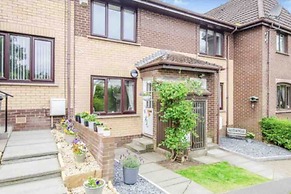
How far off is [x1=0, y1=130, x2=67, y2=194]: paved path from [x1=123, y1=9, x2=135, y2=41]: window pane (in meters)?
5.91

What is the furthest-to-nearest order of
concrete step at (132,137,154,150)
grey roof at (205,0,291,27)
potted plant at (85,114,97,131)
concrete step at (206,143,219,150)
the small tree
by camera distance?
grey roof at (205,0,291,27)
concrete step at (206,143,219,150)
concrete step at (132,137,154,150)
the small tree
potted plant at (85,114,97,131)

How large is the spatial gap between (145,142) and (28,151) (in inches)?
185

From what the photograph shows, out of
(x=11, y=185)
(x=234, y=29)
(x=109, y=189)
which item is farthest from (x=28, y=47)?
(x=234, y=29)

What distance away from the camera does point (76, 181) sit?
455 centimetres

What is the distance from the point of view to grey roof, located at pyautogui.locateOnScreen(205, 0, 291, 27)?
12.8 metres

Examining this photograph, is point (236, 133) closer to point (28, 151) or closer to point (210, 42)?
point (210, 42)

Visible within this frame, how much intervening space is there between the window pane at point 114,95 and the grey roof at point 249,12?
30.1 ft

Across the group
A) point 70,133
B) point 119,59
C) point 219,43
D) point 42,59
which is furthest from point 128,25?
point 219,43

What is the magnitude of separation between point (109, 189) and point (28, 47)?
5987 millimetres

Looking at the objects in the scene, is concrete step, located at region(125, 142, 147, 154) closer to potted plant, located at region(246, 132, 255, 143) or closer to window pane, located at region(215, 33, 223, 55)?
potted plant, located at region(246, 132, 255, 143)

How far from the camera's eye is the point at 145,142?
8836 millimetres

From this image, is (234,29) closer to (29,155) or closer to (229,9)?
A: (229,9)

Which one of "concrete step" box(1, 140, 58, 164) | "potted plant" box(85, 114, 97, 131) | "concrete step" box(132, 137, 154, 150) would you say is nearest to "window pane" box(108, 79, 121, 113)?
"concrete step" box(132, 137, 154, 150)

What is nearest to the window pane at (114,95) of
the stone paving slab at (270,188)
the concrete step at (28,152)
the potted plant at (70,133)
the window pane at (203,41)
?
the potted plant at (70,133)
